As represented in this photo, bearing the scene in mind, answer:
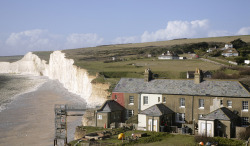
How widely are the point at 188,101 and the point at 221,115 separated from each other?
521cm

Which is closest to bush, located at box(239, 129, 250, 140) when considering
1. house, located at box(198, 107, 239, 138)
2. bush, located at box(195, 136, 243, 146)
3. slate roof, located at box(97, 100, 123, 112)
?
house, located at box(198, 107, 239, 138)

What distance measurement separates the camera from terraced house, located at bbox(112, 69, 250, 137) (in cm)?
3609

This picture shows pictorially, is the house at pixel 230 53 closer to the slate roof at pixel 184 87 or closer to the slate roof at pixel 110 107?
the slate roof at pixel 184 87

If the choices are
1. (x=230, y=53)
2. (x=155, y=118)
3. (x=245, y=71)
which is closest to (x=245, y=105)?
(x=155, y=118)

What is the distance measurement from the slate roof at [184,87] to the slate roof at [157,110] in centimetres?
221

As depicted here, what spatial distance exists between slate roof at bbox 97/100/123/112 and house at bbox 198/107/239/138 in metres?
10.9

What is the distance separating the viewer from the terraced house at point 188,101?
36088 mm

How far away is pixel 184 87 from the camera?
41.2 metres

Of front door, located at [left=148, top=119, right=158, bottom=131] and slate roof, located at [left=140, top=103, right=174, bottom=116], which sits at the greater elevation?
slate roof, located at [left=140, top=103, right=174, bottom=116]

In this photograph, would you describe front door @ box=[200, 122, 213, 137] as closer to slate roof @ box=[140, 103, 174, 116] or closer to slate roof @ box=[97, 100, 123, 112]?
slate roof @ box=[140, 103, 174, 116]

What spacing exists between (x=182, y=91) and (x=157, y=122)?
521 centimetres

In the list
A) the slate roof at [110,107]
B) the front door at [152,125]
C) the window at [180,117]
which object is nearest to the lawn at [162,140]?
the front door at [152,125]

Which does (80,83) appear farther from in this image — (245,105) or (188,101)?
(245,105)

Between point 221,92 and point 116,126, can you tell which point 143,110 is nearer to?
point 116,126
